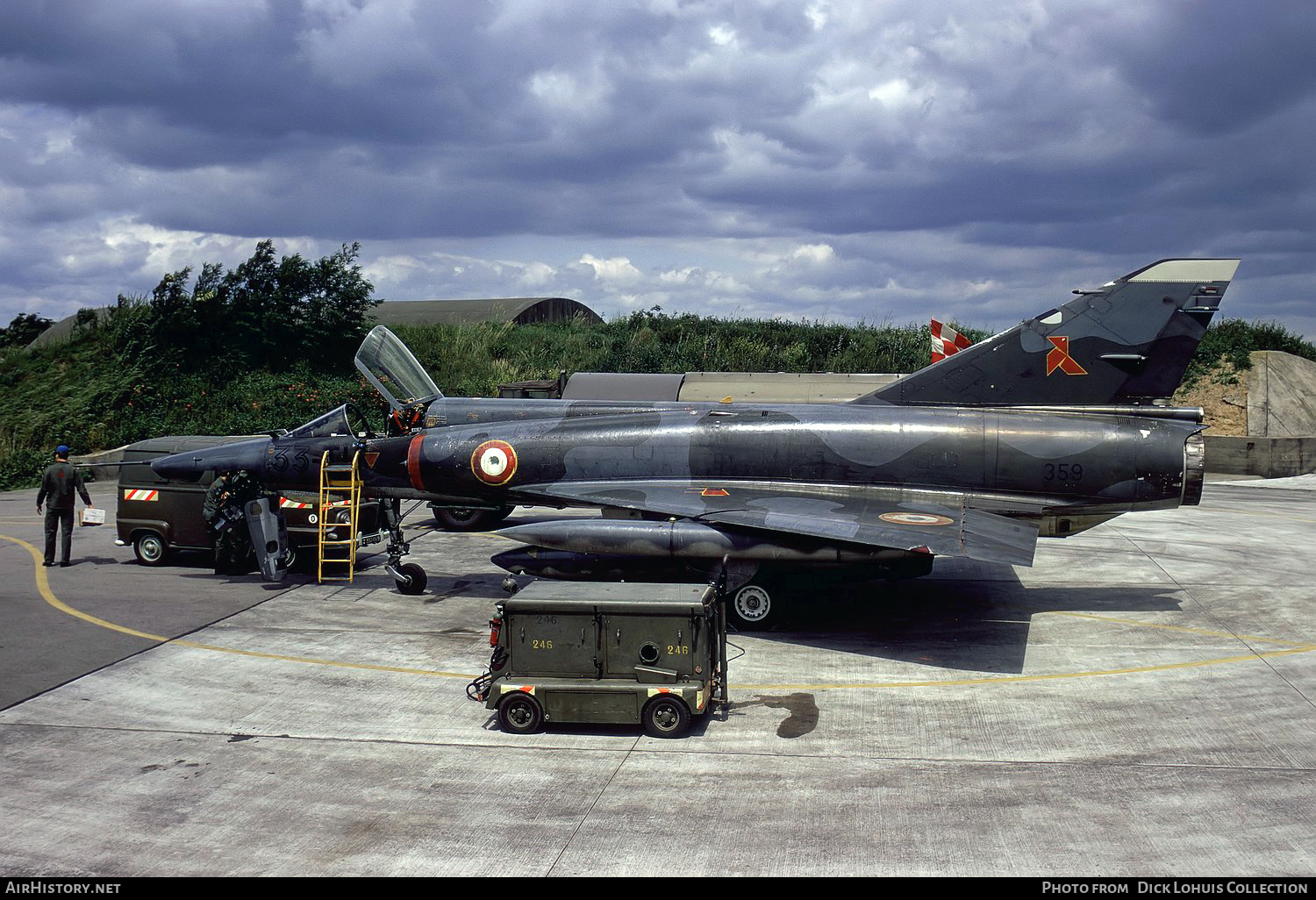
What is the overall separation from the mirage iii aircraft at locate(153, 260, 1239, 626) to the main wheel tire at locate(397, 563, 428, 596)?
0.06 ft

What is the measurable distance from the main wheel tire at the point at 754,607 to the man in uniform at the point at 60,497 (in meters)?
11.6

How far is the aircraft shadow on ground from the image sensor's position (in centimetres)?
1180

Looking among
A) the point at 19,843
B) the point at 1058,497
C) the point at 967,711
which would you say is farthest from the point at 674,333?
the point at 19,843

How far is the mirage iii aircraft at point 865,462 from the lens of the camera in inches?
493

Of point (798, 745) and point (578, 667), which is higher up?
point (578, 667)

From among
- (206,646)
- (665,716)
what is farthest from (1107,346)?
(206,646)

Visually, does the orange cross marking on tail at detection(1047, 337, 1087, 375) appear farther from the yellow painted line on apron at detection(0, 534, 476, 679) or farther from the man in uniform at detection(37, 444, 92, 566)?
the man in uniform at detection(37, 444, 92, 566)

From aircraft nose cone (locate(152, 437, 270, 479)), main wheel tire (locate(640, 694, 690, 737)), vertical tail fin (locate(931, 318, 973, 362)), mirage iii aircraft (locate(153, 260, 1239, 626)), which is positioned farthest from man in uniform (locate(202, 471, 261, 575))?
vertical tail fin (locate(931, 318, 973, 362))

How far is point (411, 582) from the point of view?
14797mm

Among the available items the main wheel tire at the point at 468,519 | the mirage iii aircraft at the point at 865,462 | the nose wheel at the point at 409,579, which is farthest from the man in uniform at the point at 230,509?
the main wheel tire at the point at 468,519

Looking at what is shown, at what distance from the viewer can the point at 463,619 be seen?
13.4 meters

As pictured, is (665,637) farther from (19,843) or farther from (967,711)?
(19,843)

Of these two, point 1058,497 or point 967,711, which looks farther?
point 1058,497

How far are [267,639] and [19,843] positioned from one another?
5.53 metres
